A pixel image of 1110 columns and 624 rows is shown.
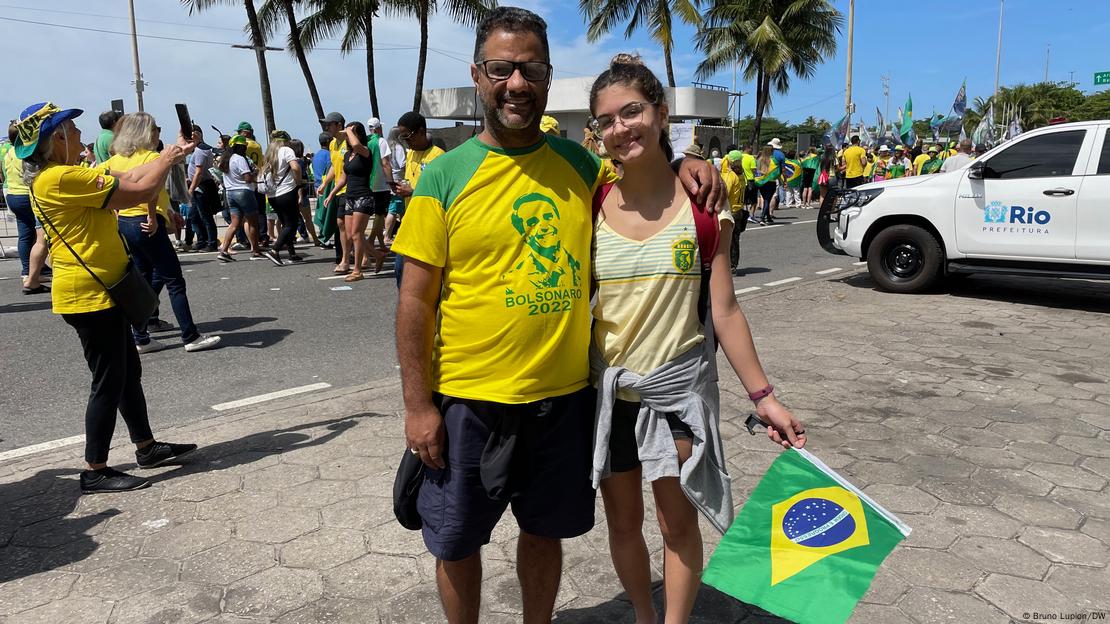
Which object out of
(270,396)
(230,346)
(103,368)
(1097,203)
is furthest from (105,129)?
(1097,203)

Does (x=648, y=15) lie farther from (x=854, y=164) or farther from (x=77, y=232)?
(x=77, y=232)

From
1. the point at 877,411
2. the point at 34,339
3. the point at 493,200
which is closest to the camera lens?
the point at 493,200

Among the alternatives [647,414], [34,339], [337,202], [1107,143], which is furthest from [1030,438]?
[337,202]

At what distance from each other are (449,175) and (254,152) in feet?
37.1

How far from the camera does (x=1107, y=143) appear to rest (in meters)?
6.95

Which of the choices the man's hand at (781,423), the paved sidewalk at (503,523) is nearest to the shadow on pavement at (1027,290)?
the paved sidewalk at (503,523)

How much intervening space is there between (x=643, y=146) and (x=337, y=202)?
9.17 meters

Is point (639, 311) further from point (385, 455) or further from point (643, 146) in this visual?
point (385, 455)

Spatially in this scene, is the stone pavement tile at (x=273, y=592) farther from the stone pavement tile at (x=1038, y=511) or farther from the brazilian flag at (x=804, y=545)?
the stone pavement tile at (x=1038, y=511)

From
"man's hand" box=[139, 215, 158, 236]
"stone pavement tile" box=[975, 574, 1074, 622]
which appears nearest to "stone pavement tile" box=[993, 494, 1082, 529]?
"stone pavement tile" box=[975, 574, 1074, 622]

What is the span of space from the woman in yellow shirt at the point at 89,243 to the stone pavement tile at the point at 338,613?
1508 millimetres

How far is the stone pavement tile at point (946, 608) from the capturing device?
2.47 meters

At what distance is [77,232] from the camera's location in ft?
12.0

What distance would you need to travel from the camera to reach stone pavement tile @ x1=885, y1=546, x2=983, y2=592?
268 centimetres
